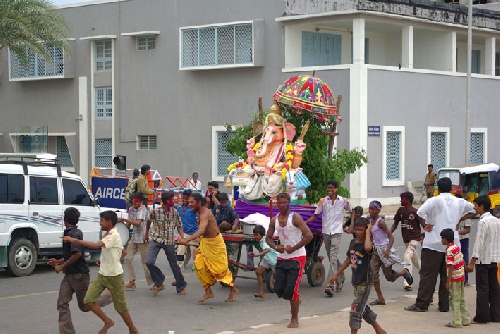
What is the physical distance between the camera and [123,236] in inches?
700

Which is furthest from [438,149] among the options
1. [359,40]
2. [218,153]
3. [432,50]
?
[218,153]

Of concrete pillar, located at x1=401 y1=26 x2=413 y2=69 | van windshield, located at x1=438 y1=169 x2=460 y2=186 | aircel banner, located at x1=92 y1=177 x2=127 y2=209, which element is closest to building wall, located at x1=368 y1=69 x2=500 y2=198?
concrete pillar, located at x1=401 y1=26 x2=413 y2=69

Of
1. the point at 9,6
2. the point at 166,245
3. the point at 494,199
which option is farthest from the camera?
the point at 494,199

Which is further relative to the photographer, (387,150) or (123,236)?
(387,150)

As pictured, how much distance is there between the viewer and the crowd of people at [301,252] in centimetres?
1085

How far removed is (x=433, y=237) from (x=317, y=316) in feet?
6.27

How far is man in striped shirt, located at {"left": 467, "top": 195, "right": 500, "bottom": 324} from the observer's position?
38.1ft

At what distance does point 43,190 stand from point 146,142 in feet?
66.9

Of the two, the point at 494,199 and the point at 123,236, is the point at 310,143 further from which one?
the point at 494,199

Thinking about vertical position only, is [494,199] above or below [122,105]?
below

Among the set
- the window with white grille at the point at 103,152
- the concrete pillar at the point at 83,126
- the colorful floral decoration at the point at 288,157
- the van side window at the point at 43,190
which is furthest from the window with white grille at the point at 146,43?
the colorful floral decoration at the point at 288,157

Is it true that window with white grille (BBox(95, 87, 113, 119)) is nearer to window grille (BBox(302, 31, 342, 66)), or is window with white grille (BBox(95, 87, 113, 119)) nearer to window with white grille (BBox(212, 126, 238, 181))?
window with white grille (BBox(212, 126, 238, 181))

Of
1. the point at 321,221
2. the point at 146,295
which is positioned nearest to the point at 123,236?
the point at 146,295

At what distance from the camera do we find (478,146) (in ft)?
119
